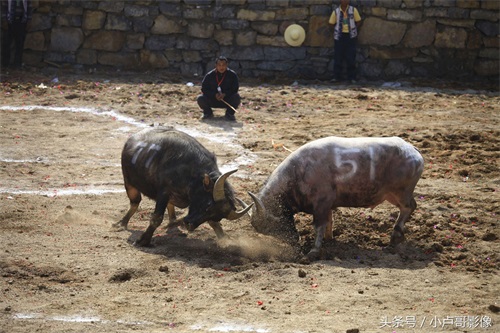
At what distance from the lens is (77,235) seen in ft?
33.0

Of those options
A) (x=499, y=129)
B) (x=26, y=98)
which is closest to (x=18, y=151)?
(x=26, y=98)

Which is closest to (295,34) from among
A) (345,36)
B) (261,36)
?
(261,36)

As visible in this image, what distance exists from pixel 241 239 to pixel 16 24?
37.0ft

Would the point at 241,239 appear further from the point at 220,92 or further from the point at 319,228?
the point at 220,92

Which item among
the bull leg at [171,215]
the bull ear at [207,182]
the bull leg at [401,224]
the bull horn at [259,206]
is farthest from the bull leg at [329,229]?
the bull leg at [171,215]

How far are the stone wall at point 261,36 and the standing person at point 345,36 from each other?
398mm

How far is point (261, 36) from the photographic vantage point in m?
19.6

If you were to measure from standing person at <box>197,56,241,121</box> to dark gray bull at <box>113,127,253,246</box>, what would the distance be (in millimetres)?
5132

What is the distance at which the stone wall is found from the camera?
760 inches

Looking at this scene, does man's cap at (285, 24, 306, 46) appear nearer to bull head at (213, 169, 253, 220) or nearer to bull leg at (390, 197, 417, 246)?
bull leg at (390, 197, 417, 246)

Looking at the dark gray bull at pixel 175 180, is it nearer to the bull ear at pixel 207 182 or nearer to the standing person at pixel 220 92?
the bull ear at pixel 207 182

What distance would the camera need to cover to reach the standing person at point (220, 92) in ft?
51.6

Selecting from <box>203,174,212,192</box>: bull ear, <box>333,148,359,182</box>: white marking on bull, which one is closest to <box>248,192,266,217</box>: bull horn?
<box>203,174,212,192</box>: bull ear

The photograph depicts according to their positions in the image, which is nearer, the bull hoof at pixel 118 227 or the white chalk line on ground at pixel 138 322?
the white chalk line on ground at pixel 138 322
